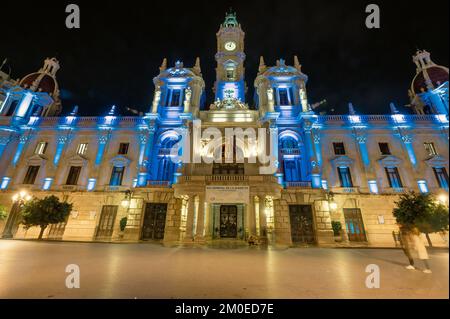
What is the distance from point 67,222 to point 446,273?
92.8 feet

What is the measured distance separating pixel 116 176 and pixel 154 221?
757cm

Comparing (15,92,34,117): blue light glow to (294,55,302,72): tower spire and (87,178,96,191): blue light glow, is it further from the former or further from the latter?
(294,55,302,72): tower spire

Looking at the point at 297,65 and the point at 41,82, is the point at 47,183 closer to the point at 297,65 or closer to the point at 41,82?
the point at 41,82

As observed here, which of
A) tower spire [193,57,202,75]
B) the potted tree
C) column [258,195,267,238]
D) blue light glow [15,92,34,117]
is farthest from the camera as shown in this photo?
tower spire [193,57,202,75]

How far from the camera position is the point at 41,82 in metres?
32.8

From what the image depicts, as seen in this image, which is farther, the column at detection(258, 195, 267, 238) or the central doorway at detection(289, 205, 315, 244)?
the central doorway at detection(289, 205, 315, 244)

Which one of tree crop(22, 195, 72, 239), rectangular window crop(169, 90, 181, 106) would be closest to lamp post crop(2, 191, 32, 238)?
tree crop(22, 195, 72, 239)

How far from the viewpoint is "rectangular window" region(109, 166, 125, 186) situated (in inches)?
937

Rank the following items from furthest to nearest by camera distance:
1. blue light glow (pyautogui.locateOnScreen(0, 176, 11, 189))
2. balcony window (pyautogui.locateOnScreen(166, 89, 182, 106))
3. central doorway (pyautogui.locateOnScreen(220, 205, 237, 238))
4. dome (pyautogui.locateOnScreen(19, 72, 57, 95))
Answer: dome (pyautogui.locateOnScreen(19, 72, 57, 95)) < balcony window (pyautogui.locateOnScreen(166, 89, 182, 106)) < blue light glow (pyautogui.locateOnScreen(0, 176, 11, 189)) < central doorway (pyautogui.locateOnScreen(220, 205, 237, 238))

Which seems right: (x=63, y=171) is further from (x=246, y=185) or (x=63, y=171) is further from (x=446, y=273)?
(x=446, y=273)

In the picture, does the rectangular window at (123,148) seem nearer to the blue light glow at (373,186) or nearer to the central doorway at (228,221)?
the central doorway at (228,221)

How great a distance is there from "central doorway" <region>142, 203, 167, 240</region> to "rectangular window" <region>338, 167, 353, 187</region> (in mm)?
20013

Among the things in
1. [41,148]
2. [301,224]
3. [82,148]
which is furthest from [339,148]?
[41,148]

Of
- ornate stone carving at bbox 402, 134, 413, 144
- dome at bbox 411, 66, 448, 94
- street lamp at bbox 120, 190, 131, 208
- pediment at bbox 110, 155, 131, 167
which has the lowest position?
street lamp at bbox 120, 190, 131, 208
